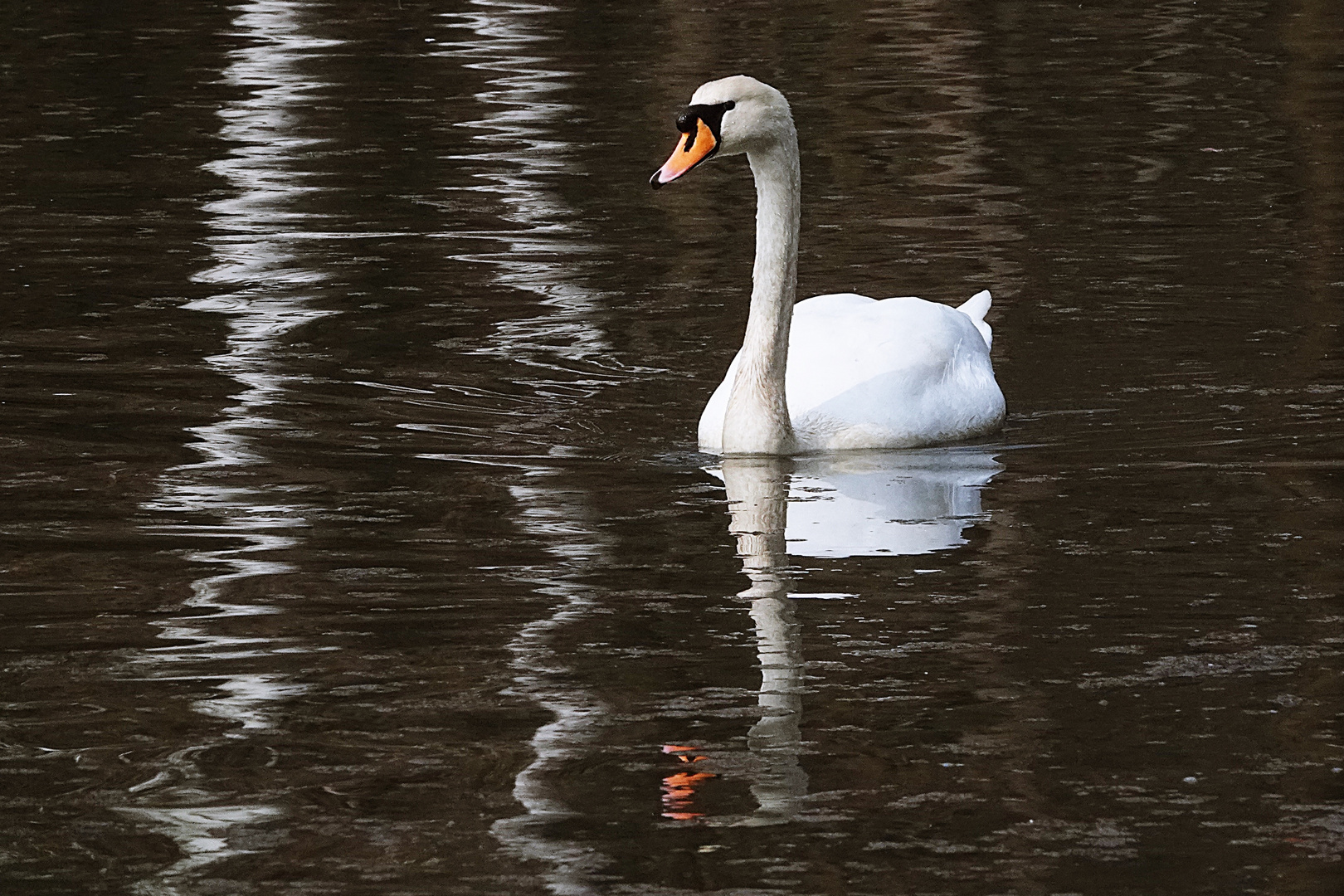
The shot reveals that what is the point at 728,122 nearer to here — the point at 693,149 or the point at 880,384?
the point at 693,149

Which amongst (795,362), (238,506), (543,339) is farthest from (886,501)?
(543,339)

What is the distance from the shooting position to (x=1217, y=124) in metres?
16.9

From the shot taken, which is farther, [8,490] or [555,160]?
[555,160]

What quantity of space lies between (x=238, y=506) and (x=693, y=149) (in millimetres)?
1834

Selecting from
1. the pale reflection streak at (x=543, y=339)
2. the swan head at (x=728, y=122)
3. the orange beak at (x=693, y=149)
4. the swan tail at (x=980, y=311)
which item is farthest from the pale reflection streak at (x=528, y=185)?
the orange beak at (x=693, y=149)

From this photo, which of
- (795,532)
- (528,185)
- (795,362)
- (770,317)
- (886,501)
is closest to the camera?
(795,532)

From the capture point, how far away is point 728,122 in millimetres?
8438

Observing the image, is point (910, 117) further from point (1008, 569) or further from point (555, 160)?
point (1008, 569)

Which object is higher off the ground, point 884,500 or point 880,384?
point 880,384

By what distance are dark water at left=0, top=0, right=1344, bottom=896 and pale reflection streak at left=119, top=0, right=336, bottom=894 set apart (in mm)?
21

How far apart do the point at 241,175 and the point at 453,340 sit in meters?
5.32

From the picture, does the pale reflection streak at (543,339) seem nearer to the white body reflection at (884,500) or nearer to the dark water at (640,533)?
the dark water at (640,533)

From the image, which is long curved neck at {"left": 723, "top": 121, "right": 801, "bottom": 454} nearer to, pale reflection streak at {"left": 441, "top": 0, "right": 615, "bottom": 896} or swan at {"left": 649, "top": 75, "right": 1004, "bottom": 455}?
swan at {"left": 649, "top": 75, "right": 1004, "bottom": 455}

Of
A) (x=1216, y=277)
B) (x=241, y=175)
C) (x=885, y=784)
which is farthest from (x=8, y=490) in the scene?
(x=241, y=175)
